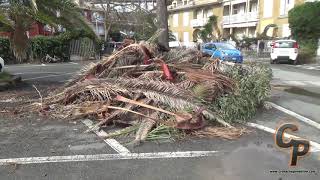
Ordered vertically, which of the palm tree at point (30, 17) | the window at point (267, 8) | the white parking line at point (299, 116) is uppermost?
the window at point (267, 8)

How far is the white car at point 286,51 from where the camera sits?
2711cm

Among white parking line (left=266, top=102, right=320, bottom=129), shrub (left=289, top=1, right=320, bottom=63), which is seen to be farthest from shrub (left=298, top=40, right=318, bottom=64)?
white parking line (left=266, top=102, right=320, bottom=129)

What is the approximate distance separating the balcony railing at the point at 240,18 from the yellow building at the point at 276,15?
1.34 metres

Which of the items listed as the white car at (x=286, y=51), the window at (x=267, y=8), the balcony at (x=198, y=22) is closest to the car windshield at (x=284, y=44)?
the white car at (x=286, y=51)

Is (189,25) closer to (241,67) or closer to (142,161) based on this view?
(241,67)

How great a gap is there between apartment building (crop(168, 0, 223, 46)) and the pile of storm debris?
45.9m

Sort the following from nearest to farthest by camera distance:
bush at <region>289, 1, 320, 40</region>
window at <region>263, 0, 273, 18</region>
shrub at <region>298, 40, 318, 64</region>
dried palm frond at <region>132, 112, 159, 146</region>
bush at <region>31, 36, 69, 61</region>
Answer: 1. dried palm frond at <region>132, 112, 159, 146</region>
2. bush at <region>31, 36, 69, 61</region>
3. bush at <region>289, 1, 320, 40</region>
4. shrub at <region>298, 40, 318, 64</region>
5. window at <region>263, 0, 273, 18</region>

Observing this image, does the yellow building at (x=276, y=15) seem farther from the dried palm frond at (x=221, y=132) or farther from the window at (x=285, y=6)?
the dried palm frond at (x=221, y=132)

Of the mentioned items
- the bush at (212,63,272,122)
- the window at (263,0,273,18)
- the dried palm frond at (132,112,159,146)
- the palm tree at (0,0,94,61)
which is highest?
the window at (263,0,273,18)

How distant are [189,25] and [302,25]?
36.7m

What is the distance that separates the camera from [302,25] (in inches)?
1168

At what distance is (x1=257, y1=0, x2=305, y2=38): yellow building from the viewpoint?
128ft

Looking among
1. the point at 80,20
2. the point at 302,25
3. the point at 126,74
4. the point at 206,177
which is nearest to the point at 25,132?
the point at 126,74

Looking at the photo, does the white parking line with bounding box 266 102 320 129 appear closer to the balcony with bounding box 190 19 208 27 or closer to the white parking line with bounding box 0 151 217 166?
the white parking line with bounding box 0 151 217 166
